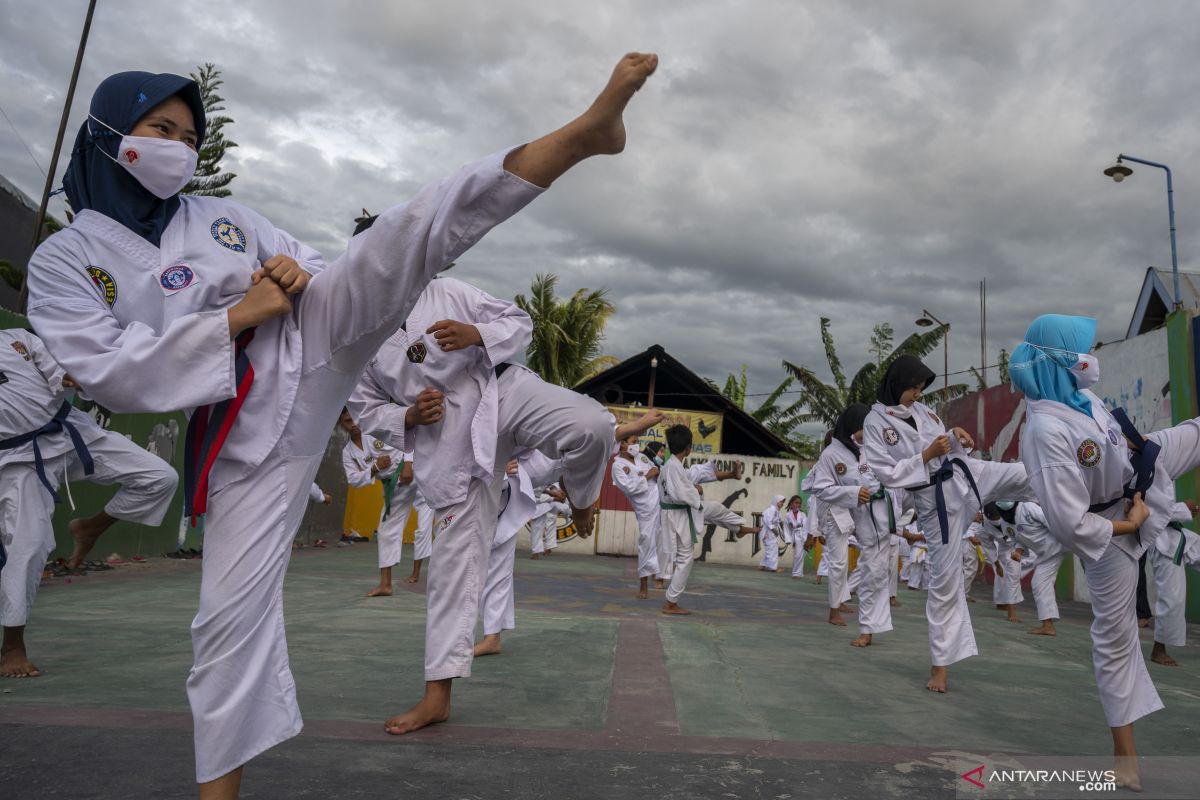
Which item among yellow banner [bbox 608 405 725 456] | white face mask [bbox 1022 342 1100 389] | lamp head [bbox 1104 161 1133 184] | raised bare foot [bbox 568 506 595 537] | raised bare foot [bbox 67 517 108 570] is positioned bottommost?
raised bare foot [bbox 67 517 108 570]

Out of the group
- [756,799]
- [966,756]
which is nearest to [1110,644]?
[966,756]

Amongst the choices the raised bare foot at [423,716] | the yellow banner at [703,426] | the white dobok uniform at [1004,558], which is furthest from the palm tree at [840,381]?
the raised bare foot at [423,716]

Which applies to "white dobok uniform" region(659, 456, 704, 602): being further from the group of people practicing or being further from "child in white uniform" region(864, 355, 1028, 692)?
"child in white uniform" region(864, 355, 1028, 692)

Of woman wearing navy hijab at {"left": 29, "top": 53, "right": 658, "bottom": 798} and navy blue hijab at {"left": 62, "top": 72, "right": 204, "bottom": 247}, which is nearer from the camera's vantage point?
woman wearing navy hijab at {"left": 29, "top": 53, "right": 658, "bottom": 798}

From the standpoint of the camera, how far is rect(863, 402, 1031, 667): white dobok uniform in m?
5.04

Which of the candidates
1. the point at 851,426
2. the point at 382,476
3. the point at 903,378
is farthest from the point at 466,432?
the point at 851,426

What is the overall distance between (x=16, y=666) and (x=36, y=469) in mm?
965

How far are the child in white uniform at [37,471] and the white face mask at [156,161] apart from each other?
2170mm

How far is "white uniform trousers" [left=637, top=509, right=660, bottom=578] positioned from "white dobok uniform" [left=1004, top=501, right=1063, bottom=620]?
12.8 feet

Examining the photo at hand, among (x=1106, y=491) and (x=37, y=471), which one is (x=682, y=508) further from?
(x=37, y=471)

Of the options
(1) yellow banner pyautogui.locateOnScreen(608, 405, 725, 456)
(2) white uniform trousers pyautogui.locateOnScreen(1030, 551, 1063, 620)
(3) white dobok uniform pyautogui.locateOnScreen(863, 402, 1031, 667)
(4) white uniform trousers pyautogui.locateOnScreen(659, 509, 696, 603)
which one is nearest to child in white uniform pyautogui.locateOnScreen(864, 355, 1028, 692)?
(3) white dobok uniform pyautogui.locateOnScreen(863, 402, 1031, 667)

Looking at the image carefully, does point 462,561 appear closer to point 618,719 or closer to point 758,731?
point 618,719

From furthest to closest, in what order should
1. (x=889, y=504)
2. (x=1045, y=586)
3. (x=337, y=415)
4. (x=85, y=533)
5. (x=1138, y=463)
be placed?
1. (x=1045, y=586)
2. (x=889, y=504)
3. (x=85, y=533)
4. (x=1138, y=463)
5. (x=337, y=415)

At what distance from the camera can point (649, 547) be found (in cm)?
1062
